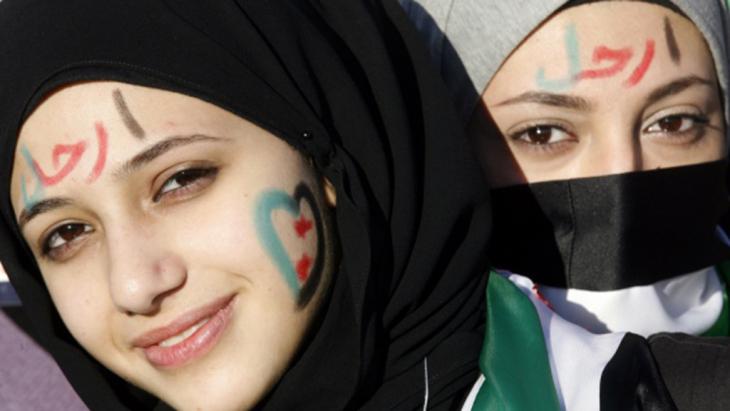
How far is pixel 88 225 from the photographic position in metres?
2.52

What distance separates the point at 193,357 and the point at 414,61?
85 cm

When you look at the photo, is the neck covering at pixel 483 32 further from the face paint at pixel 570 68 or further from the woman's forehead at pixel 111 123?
the woman's forehead at pixel 111 123

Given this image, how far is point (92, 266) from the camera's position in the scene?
2521mm

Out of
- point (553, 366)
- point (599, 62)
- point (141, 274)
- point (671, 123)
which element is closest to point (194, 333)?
point (141, 274)

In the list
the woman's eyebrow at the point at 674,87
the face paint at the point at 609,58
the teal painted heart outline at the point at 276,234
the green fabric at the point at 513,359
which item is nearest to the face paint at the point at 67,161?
the teal painted heart outline at the point at 276,234

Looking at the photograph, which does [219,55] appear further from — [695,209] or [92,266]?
[695,209]

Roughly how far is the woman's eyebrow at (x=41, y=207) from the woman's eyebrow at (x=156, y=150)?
16 cm

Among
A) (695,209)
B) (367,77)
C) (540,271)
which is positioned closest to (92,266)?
(367,77)

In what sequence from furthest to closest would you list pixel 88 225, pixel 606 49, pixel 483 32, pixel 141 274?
pixel 483 32 < pixel 606 49 < pixel 88 225 < pixel 141 274

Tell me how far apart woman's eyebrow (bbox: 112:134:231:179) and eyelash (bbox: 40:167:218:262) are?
58 mm

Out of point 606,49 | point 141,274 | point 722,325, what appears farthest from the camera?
point 722,325

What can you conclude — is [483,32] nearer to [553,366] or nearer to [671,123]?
[671,123]

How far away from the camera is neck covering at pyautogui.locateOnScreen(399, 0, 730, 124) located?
300 cm

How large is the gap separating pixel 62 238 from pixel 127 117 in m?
0.36
